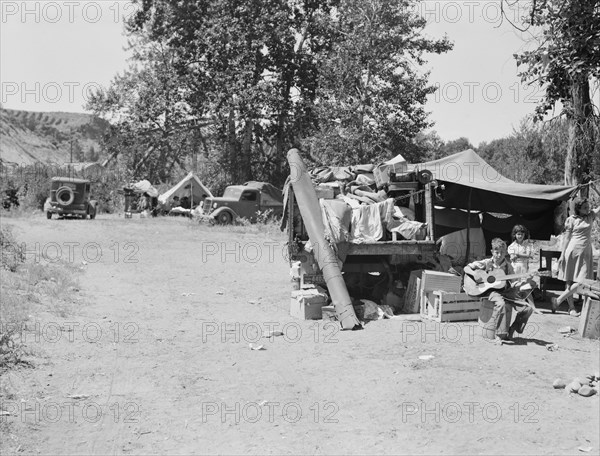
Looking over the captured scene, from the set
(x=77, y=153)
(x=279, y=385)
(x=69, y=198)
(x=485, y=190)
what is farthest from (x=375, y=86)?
(x=77, y=153)

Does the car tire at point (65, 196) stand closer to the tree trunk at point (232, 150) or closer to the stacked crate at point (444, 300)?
the tree trunk at point (232, 150)

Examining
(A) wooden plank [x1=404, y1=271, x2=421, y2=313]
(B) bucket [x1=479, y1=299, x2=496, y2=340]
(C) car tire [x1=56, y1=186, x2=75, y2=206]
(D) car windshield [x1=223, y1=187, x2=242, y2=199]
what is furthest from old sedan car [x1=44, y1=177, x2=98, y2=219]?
(B) bucket [x1=479, y1=299, x2=496, y2=340]

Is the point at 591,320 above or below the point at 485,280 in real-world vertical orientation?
below

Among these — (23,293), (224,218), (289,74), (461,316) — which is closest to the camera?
(461,316)

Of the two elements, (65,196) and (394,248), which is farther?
(65,196)

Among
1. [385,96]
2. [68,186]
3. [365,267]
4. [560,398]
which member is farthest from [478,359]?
[68,186]

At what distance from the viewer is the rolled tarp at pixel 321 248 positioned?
10.1 m

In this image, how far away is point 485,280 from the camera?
28.8ft

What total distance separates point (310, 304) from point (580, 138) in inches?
284

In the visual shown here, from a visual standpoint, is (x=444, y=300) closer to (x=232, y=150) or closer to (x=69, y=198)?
(x=69, y=198)

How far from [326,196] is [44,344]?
5.02 m

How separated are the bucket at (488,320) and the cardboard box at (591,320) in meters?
1.32

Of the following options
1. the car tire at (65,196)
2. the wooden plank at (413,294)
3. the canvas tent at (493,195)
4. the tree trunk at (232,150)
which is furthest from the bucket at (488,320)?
the tree trunk at (232,150)

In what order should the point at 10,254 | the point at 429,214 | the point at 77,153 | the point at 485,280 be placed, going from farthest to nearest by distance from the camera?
the point at 77,153, the point at 10,254, the point at 429,214, the point at 485,280
